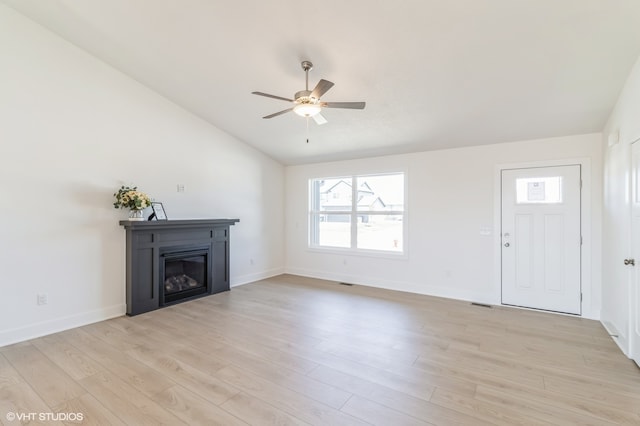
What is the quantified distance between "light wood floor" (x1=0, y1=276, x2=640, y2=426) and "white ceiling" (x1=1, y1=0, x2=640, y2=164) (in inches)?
107

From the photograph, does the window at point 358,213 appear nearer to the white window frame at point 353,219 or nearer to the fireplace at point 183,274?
the white window frame at point 353,219

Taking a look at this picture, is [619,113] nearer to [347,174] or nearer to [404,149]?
[404,149]

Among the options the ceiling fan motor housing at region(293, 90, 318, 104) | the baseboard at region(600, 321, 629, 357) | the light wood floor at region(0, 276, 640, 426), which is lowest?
the light wood floor at region(0, 276, 640, 426)

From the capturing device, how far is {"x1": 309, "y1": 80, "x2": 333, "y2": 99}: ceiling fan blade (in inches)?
100

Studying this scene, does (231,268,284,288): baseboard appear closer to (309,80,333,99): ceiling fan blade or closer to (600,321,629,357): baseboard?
(309,80,333,99): ceiling fan blade

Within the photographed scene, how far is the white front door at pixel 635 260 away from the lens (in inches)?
104

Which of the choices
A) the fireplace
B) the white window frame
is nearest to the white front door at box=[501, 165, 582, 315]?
the white window frame

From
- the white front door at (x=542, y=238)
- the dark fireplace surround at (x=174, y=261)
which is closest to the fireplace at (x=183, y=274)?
the dark fireplace surround at (x=174, y=261)

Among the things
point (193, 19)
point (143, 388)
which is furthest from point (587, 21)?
point (143, 388)

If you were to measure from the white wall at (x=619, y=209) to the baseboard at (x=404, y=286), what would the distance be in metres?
1.39

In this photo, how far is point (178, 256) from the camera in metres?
4.60

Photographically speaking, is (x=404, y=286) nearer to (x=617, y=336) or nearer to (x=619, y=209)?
(x=617, y=336)

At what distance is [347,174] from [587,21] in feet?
13.5

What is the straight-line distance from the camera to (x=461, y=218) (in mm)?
4867
